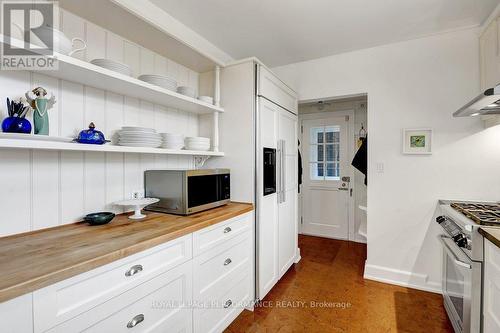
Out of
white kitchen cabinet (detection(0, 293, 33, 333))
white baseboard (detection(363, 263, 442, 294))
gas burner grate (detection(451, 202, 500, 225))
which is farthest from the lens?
white baseboard (detection(363, 263, 442, 294))

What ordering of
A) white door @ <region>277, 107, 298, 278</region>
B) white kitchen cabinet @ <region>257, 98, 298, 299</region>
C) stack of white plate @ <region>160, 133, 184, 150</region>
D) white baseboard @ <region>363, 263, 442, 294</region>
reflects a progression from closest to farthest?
stack of white plate @ <region>160, 133, 184, 150</region>
white kitchen cabinet @ <region>257, 98, 298, 299</region>
white baseboard @ <region>363, 263, 442, 294</region>
white door @ <region>277, 107, 298, 278</region>

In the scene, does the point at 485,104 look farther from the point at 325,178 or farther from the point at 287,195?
the point at 325,178

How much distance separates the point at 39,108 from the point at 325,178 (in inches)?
145

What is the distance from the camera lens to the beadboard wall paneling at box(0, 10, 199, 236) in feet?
3.93

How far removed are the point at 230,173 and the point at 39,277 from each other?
1.51 metres

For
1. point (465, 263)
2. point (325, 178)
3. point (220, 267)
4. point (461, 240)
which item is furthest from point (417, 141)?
point (220, 267)

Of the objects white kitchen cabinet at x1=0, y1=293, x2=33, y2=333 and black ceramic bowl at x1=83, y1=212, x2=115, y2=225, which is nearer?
white kitchen cabinet at x1=0, y1=293, x2=33, y2=333

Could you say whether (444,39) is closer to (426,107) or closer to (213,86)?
(426,107)

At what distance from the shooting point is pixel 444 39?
2.31m

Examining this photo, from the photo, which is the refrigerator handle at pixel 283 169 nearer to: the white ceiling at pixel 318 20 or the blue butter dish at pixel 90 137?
the white ceiling at pixel 318 20

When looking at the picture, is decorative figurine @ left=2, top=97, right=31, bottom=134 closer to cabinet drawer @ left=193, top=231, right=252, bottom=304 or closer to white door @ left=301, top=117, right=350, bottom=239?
cabinet drawer @ left=193, top=231, right=252, bottom=304

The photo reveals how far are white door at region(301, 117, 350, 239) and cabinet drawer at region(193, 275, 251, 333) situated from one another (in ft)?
7.75

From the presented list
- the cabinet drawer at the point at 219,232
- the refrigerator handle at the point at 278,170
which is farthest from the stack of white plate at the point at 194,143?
the refrigerator handle at the point at 278,170

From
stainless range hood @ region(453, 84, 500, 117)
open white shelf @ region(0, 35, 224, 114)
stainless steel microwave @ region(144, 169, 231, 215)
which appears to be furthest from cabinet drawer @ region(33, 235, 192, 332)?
stainless range hood @ region(453, 84, 500, 117)
